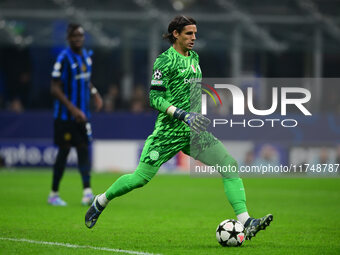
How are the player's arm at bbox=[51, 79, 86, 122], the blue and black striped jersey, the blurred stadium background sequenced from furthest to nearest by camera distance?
the blurred stadium background < the blue and black striped jersey < the player's arm at bbox=[51, 79, 86, 122]

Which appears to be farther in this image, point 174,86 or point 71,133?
point 71,133

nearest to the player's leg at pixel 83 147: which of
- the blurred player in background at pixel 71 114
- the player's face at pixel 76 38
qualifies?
the blurred player in background at pixel 71 114

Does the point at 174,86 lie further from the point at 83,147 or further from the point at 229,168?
the point at 83,147

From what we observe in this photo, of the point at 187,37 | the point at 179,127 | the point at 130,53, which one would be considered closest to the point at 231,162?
the point at 179,127

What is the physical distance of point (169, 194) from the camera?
1401cm

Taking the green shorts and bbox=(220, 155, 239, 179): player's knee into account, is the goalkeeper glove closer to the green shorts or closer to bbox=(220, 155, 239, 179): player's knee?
the green shorts

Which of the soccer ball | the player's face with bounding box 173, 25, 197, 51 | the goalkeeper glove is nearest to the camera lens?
the goalkeeper glove

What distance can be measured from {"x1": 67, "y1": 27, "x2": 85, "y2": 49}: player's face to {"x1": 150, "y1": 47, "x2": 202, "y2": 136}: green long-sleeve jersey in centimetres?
379

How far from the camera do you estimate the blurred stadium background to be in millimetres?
20203

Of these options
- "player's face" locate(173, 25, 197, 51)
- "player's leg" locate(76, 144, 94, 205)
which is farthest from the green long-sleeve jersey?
"player's leg" locate(76, 144, 94, 205)

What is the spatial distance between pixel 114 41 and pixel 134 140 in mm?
3570

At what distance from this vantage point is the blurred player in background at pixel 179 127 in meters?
7.52

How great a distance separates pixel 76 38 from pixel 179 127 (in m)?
4.10

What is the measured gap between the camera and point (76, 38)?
11.2 metres
